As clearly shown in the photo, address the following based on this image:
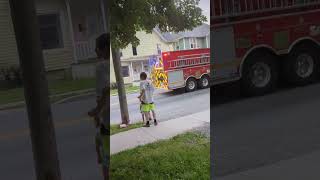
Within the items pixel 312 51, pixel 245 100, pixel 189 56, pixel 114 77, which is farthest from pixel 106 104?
pixel 312 51

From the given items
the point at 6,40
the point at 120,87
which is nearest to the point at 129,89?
the point at 120,87

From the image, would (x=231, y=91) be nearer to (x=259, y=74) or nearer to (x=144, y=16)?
(x=259, y=74)

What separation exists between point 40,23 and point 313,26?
451 centimetres

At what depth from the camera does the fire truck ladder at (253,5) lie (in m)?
5.77

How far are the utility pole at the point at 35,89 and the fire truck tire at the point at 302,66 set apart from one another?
4086mm

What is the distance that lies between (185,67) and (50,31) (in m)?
0.96

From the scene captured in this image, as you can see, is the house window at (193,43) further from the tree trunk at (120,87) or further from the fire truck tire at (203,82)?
the tree trunk at (120,87)

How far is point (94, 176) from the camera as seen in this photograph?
3.67 metres

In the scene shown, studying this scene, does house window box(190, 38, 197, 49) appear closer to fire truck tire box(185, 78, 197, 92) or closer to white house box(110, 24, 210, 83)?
white house box(110, 24, 210, 83)

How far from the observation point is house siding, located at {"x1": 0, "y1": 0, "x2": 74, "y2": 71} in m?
2.83

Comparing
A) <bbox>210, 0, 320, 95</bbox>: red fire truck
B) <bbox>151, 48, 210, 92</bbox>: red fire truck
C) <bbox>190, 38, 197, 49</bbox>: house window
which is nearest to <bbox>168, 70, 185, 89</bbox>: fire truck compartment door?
<bbox>151, 48, 210, 92</bbox>: red fire truck

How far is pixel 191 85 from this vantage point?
3352mm

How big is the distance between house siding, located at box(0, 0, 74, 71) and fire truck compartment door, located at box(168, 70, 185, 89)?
75 centimetres

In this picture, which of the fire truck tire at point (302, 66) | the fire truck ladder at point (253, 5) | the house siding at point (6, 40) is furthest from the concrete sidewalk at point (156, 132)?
the fire truck tire at point (302, 66)
